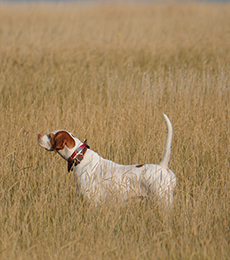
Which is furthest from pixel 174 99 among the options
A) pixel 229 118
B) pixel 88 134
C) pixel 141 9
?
pixel 141 9

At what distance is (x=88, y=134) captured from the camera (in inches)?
160

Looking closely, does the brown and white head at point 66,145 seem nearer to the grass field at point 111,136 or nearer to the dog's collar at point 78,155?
the dog's collar at point 78,155

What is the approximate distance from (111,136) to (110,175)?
1133mm

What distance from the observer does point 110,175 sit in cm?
289

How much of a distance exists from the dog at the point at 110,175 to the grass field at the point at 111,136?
0.37 feet

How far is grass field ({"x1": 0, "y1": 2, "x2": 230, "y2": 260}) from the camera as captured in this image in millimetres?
2357

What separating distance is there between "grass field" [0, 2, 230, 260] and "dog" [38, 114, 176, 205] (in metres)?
0.11

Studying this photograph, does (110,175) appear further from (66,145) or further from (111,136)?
(111,136)

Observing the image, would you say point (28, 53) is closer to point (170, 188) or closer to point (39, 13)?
point (170, 188)

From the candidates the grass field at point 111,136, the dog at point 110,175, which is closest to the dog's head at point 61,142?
the dog at point 110,175

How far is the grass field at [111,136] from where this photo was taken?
2.36m

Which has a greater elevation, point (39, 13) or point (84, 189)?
point (39, 13)

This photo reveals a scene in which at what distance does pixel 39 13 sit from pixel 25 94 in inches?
397

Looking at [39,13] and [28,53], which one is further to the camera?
[39,13]
